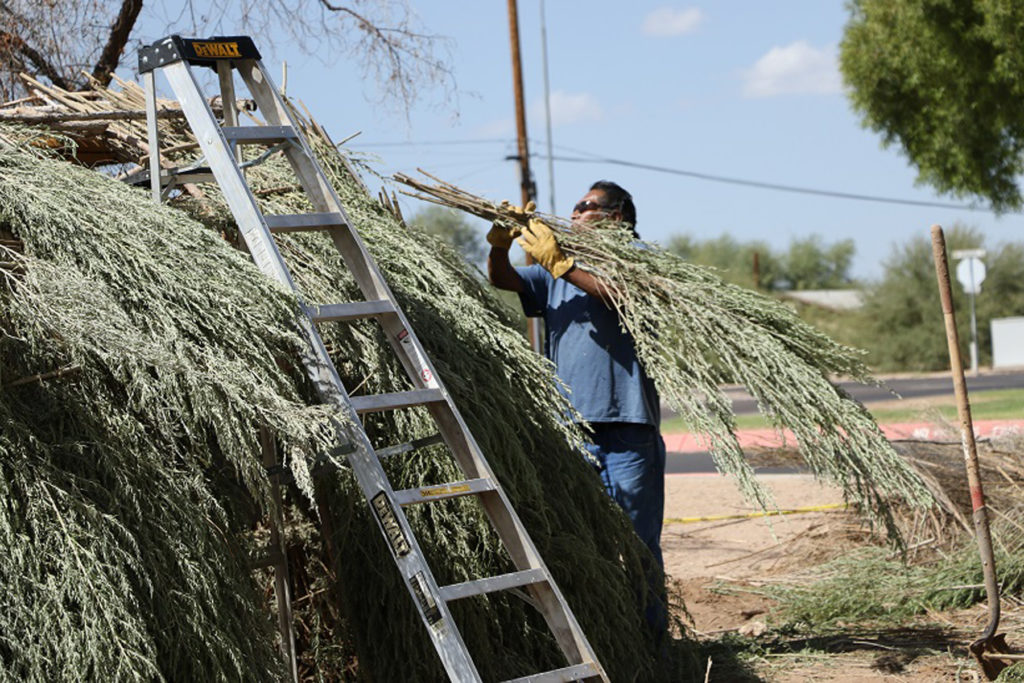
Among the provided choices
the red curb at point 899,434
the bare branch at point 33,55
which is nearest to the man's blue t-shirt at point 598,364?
the red curb at point 899,434

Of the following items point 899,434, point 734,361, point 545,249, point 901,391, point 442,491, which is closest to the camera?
point 442,491

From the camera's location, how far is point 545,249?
→ 16.8 feet

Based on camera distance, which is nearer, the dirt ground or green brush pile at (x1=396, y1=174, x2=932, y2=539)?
green brush pile at (x1=396, y1=174, x2=932, y2=539)

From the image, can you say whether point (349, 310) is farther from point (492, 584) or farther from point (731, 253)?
point (731, 253)

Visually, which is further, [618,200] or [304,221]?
[618,200]

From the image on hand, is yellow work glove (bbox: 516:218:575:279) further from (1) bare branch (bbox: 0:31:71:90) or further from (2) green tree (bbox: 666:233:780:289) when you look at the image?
(2) green tree (bbox: 666:233:780:289)

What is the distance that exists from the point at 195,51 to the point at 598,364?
2.06 meters

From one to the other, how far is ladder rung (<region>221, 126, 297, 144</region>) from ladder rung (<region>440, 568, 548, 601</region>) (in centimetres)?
172

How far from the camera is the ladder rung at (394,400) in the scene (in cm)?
382

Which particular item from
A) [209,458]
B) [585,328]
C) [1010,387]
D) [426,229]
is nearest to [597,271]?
[585,328]

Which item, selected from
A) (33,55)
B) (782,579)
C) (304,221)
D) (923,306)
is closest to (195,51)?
(304,221)

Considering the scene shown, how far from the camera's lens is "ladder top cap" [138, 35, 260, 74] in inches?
173

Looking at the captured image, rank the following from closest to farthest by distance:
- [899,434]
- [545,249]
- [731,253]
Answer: [545,249]
[899,434]
[731,253]

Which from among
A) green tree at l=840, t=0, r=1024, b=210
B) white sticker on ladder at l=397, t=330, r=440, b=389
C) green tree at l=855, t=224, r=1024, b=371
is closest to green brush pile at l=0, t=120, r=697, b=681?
white sticker on ladder at l=397, t=330, r=440, b=389
